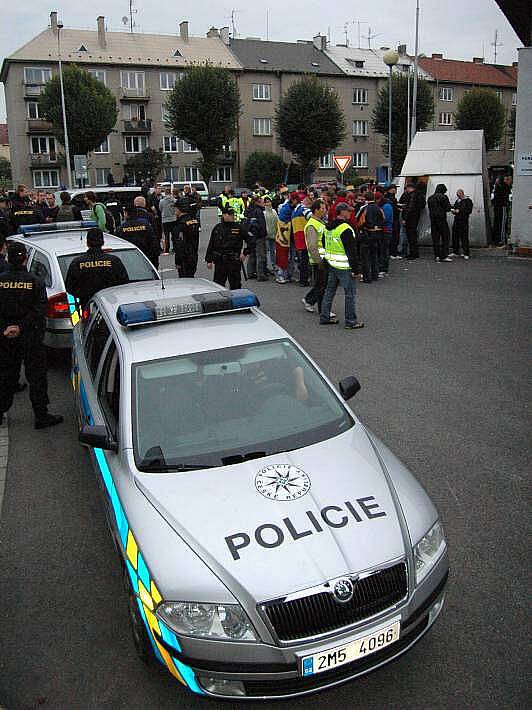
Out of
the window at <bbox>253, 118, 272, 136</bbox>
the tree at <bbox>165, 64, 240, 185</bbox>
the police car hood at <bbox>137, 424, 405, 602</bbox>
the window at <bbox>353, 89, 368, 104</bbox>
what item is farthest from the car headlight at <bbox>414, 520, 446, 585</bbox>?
the window at <bbox>353, 89, 368, 104</bbox>

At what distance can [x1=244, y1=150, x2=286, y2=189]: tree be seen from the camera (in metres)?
60.6

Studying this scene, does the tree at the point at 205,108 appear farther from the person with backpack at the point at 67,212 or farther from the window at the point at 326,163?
the person with backpack at the point at 67,212

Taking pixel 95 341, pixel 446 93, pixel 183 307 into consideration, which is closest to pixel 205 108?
pixel 446 93

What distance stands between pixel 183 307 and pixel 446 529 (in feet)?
7.78

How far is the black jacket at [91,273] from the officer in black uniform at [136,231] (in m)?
4.29

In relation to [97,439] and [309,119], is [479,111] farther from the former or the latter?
[97,439]

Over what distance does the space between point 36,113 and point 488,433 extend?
62.9 meters

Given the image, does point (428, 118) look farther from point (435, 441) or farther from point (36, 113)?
point (435, 441)

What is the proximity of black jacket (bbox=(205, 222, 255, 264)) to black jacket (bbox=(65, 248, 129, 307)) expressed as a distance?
3.17 meters

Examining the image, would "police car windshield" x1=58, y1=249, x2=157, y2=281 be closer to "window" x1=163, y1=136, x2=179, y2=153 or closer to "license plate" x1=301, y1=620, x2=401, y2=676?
"license plate" x1=301, y1=620, x2=401, y2=676

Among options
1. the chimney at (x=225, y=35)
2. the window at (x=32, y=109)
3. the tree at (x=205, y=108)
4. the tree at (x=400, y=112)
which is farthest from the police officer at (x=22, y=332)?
the chimney at (x=225, y=35)

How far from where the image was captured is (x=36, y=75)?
6031 centimetres

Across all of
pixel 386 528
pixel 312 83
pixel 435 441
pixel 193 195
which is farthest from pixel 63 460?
pixel 312 83

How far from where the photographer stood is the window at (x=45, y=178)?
61312 millimetres
